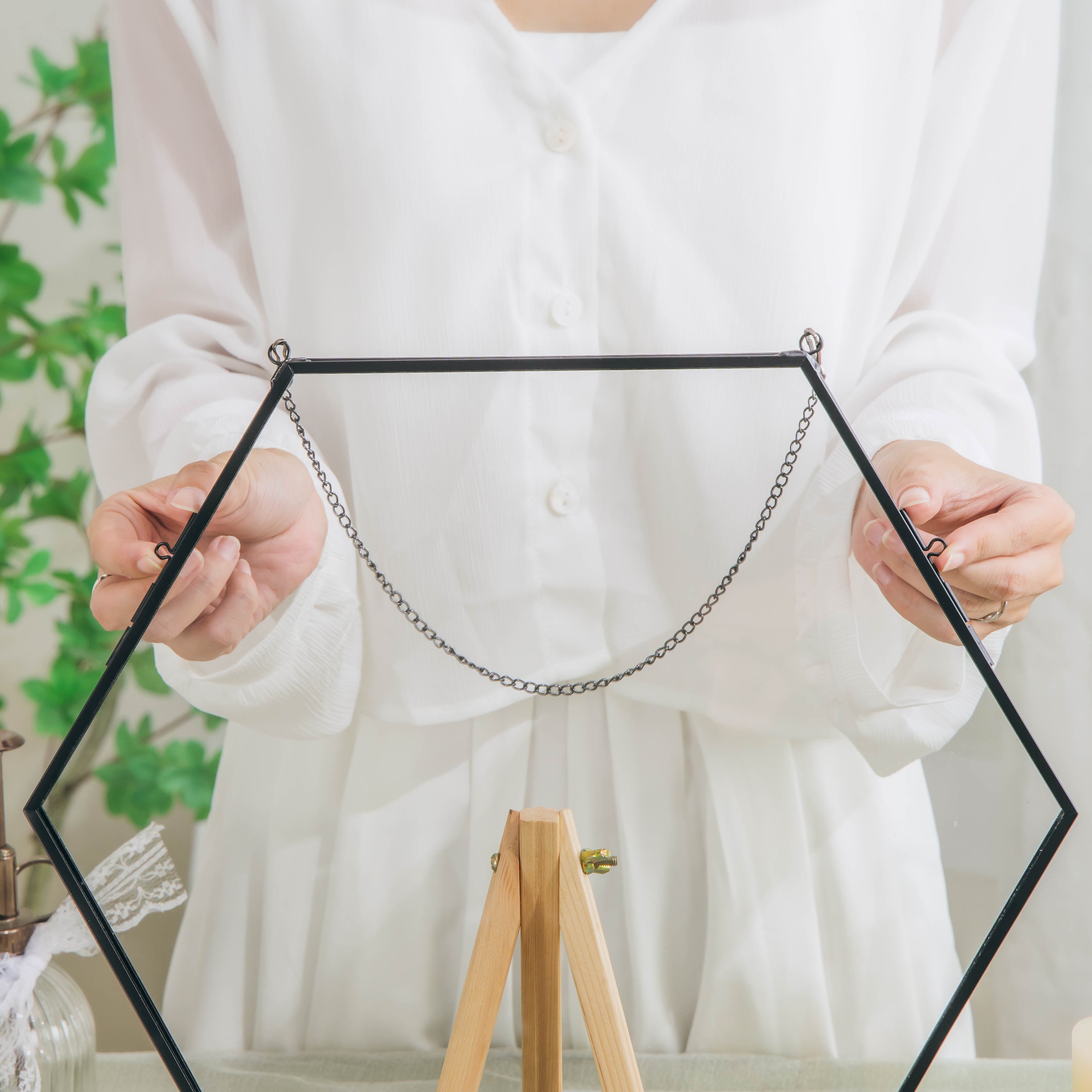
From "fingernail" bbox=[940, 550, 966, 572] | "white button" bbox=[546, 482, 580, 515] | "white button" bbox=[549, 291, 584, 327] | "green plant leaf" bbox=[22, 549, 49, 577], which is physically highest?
"white button" bbox=[549, 291, 584, 327]

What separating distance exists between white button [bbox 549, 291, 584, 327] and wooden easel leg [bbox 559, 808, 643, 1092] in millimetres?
166

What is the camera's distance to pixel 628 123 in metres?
0.34

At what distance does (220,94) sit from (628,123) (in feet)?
0.67

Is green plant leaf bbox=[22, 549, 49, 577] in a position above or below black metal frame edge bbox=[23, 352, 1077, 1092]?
above

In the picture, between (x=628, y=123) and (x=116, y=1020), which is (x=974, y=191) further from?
(x=116, y=1020)

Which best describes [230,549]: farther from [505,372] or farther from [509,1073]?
[509,1073]

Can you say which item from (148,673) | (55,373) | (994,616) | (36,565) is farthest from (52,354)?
(994,616)

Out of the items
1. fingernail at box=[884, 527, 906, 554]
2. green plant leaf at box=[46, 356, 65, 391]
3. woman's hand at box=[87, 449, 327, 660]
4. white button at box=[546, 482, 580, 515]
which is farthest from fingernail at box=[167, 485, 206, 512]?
green plant leaf at box=[46, 356, 65, 391]

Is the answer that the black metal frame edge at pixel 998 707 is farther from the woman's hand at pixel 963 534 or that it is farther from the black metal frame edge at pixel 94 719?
the black metal frame edge at pixel 94 719

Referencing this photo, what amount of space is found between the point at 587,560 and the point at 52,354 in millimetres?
418

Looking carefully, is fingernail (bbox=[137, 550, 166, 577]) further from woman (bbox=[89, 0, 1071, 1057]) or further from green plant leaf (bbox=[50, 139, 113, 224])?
green plant leaf (bbox=[50, 139, 113, 224])

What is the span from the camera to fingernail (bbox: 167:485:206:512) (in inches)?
11.2

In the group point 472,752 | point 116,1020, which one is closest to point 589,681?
point 472,752

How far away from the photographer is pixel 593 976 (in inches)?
10.8
